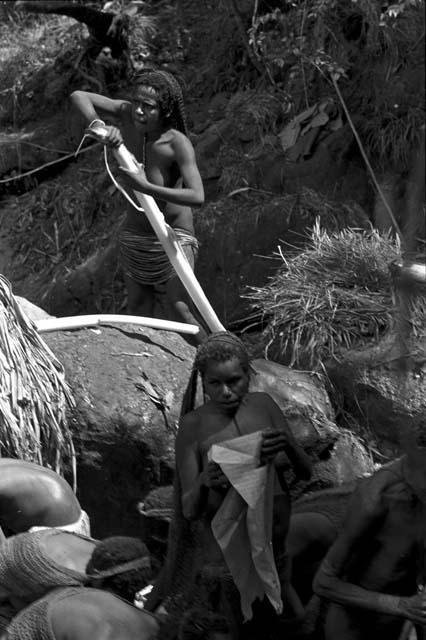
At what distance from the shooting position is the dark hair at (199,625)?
416 cm

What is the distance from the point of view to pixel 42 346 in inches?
276

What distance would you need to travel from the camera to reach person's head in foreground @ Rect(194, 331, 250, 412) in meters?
5.03

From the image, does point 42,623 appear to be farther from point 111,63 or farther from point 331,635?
point 111,63

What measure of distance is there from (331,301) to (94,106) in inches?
73.1

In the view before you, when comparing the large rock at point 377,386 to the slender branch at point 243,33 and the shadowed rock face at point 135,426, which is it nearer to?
the shadowed rock face at point 135,426

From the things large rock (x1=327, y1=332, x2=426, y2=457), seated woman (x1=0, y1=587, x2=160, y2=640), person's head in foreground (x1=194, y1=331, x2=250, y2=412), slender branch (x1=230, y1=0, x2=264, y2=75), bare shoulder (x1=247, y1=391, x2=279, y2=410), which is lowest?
large rock (x1=327, y1=332, x2=426, y2=457)

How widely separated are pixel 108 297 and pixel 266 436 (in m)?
5.80

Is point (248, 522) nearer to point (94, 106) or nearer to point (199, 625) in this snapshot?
point (199, 625)

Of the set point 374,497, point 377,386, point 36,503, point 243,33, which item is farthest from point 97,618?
point 243,33

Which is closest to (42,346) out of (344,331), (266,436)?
(344,331)

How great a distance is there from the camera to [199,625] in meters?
4.23

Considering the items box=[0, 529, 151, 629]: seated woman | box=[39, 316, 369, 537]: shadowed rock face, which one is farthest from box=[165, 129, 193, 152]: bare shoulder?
box=[0, 529, 151, 629]: seated woman

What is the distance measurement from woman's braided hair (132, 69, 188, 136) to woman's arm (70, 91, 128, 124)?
34cm

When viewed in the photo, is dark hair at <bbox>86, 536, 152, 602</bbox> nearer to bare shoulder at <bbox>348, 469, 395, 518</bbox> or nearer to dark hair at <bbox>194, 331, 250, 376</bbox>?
bare shoulder at <bbox>348, 469, 395, 518</bbox>
